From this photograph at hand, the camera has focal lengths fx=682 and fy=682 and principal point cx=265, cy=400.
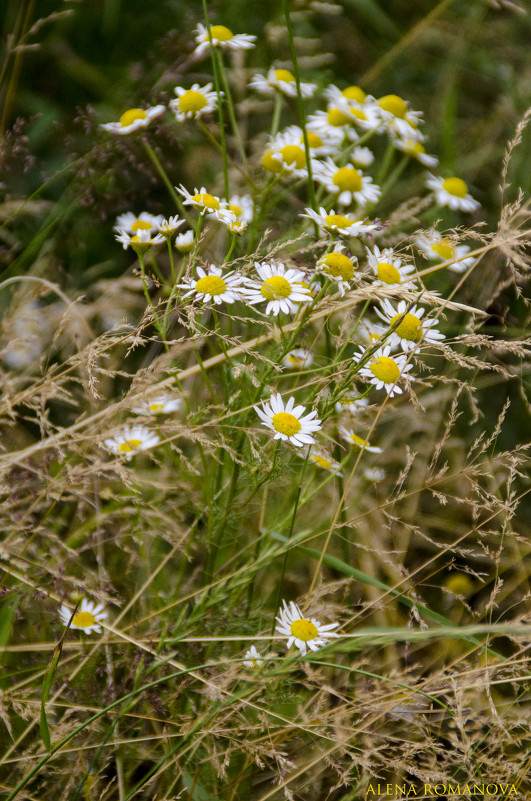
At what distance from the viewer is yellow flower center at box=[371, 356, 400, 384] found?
93 cm

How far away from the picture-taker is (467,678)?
2.86 feet

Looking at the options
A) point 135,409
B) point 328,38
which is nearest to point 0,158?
point 135,409

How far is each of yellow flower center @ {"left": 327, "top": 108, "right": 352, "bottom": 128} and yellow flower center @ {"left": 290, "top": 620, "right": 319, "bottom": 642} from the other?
95 centimetres

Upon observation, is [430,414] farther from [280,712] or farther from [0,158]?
[0,158]

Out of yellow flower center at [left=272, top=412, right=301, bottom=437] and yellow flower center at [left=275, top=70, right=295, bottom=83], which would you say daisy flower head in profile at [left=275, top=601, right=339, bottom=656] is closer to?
yellow flower center at [left=272, top=412, right=301, bottom=437]

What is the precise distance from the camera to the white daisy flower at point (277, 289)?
886 millimetres

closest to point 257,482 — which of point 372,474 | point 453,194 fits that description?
point 372,474

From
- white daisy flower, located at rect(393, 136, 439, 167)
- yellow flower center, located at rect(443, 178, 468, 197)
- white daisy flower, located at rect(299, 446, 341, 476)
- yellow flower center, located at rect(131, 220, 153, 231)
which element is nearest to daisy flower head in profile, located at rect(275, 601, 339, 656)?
white daisy flower, located at rect(299, 446, 341, 476)

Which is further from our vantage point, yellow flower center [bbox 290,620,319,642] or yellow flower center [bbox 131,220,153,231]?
yellow flower center [bbox 131,220,153,231]

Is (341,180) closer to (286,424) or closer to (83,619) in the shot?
(286,424)

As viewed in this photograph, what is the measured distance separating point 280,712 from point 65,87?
1.72 meters

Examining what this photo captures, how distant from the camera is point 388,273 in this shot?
0.99 metres

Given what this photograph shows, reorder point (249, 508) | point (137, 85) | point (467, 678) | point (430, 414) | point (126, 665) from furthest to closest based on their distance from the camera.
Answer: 1. point (137, 85)
2. point (430, 414)
3. point (249, 508)
4. point (126, 665)
5. point (467, 678)

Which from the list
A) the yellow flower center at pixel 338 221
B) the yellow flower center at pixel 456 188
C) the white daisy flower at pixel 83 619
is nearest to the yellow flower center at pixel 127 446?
the white daisy flower at pixel 83 619
